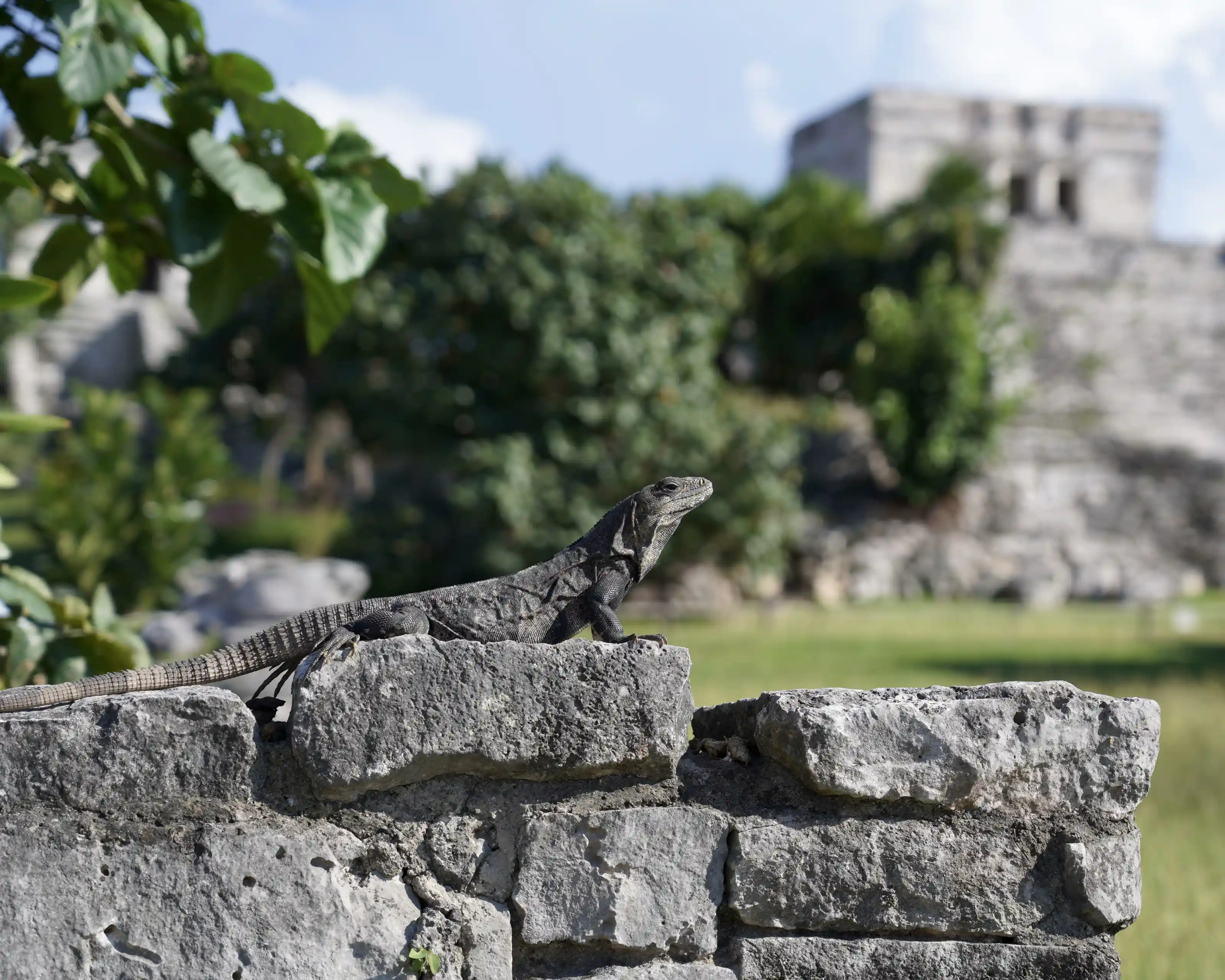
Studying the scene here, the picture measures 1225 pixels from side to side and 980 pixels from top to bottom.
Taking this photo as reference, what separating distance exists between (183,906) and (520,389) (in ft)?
41.9

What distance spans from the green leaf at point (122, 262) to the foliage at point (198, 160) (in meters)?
0.30

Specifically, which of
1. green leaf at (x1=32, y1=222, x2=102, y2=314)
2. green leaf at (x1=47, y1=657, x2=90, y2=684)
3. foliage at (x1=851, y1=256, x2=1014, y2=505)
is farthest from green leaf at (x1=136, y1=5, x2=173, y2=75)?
foliage at (x1=851, y1=256, x2=1014, y2=505)

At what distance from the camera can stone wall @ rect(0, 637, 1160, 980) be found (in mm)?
2352

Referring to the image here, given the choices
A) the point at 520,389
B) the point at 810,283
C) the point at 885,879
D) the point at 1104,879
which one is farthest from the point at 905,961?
the point at 810,283

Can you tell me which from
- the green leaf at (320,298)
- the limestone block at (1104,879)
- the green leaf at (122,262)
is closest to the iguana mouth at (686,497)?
the limestone block at (1104,879)

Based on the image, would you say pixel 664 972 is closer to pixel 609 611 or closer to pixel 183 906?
pixel 609 611

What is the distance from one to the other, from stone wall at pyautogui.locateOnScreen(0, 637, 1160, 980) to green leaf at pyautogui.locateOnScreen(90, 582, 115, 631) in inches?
71.3

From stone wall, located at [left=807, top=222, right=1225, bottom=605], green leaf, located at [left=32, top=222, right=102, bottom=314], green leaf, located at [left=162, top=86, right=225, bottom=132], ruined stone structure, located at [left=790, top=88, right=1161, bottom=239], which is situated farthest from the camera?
ruined stone structure, located at [left=790, top=88, right=1161, bottom=239]

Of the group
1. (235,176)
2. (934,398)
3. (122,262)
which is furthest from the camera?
→ (934,398)

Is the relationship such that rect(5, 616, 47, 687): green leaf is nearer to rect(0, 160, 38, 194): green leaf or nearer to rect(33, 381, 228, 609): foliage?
rect(0, 160, 38, 194): green leaf

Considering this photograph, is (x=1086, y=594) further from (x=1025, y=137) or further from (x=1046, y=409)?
(x=1025, y=137)

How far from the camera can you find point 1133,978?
4363mm

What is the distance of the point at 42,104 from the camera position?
3.73 metres

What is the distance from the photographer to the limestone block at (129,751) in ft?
7.71
